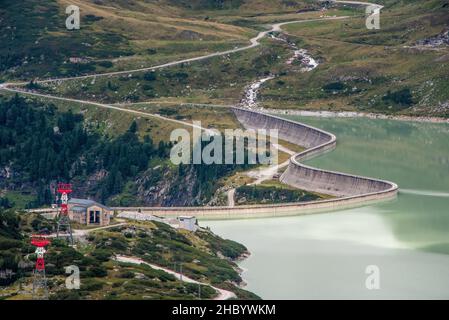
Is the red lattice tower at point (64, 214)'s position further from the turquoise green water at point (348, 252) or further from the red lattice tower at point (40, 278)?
the turquoise green water at point (348, 252)

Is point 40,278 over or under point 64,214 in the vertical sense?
under

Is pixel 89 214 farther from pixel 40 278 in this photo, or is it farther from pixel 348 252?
pixel 40 278

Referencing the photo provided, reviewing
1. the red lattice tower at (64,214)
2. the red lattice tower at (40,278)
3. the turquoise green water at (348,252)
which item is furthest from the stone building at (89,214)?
the red lattice tower at (40,278)

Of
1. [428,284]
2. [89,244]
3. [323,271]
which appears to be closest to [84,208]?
[89,244]

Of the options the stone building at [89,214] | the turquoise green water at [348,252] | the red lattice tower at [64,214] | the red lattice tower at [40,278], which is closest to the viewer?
the red lattice tower at [40,278]

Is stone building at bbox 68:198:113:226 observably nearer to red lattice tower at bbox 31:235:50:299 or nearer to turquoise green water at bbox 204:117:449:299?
turquoise green water at bbox 204:117:449:299

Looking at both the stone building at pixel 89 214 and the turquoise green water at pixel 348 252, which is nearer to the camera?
the turquoise green water at pixel 348 252

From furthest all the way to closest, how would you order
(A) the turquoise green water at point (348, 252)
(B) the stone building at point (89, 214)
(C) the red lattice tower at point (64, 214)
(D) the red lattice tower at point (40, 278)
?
(B) the stone building at point (89, 214), (A) the turquoise green water at point (348, 252), (C) the red lattice tower at point (64, 214), (D) the red lattice tower at point (40, 278)

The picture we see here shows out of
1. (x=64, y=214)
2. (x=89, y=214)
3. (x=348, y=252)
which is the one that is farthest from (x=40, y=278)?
(x=348, y=252)

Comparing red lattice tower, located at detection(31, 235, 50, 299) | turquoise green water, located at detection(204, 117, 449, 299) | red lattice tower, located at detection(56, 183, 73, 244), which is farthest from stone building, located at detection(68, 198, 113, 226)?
red lattice tower, located at detection(31, 235, 50, 299)

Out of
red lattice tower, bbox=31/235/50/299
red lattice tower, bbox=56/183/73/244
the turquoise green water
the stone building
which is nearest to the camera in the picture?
red lattice tower, bbox=31/235/50/299
